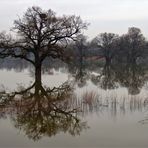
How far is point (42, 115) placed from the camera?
617 inches

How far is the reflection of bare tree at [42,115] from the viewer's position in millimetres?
13508

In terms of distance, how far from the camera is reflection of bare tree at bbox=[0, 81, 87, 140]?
13508mm

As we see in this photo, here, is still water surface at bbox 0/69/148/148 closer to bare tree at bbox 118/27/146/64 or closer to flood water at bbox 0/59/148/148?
flood water at bbox 0/59/148/148

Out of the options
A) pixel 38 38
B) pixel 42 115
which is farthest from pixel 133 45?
pixel 42 115

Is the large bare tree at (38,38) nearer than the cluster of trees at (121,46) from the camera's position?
Yes

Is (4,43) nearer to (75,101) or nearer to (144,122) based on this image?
(75,101)

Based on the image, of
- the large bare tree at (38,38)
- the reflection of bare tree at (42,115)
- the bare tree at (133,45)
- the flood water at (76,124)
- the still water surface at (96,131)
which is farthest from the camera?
the bare tree at (133,45)

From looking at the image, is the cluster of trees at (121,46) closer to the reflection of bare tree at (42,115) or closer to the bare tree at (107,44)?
the bare tree at (107,44)

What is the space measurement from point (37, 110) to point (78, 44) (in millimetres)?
75450

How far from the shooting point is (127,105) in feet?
62.1

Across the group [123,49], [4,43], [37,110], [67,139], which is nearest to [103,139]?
[67,139]

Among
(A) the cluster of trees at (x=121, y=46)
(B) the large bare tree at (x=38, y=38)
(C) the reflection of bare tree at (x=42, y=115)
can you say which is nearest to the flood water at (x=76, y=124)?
(C) the reflection of bare tree at (x=42, y=115)

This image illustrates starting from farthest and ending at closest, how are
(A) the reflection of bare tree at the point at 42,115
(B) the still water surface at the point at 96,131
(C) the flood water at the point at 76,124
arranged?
1. (A) the reflection of bare tree at the point at 42,115
2. (C) the flood water at the point at 76,124
3. (B) the still water surface at the point at 96,131

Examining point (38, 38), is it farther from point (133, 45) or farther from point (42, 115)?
point (133, 45)
